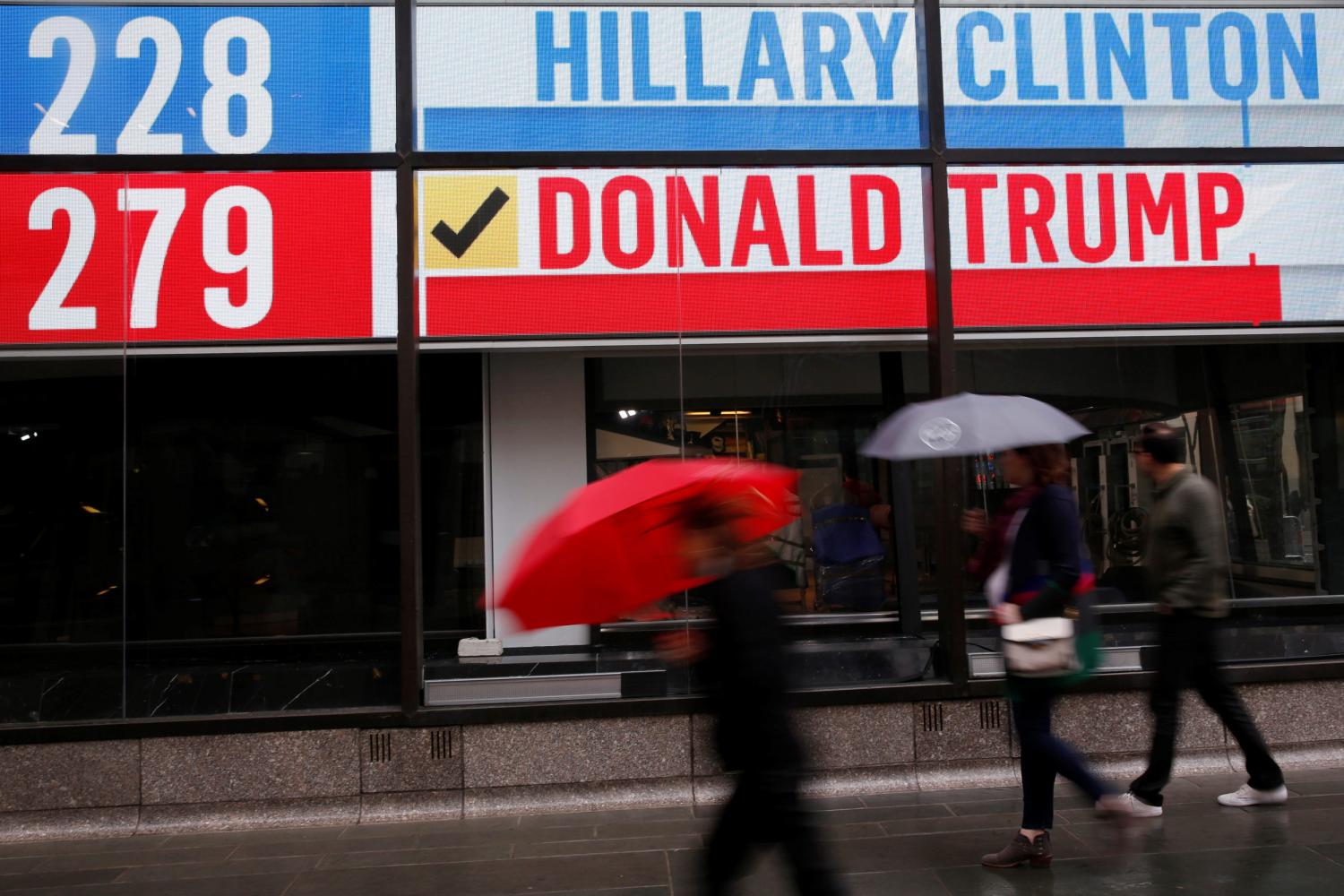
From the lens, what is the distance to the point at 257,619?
839 centimetres

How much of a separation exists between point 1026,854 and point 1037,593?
116 cm

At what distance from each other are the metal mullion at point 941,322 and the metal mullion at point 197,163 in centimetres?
319

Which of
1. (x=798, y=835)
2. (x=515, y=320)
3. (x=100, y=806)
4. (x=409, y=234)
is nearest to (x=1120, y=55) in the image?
(x=515, y=320)

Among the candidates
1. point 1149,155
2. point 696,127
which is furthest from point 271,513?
point 1149,155

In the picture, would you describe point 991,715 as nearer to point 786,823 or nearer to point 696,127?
point 786,823

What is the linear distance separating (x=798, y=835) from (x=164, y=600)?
21.4 feet

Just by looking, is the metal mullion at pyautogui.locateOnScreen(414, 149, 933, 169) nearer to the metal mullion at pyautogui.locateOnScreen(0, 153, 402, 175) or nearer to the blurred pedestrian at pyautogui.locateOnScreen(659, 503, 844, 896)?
the metal mullion at pyautogui.locateOnScreen(0, 153, 402, 175)

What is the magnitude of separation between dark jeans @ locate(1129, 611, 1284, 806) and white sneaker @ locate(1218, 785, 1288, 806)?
1.13ft

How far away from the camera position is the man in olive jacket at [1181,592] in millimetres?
4727

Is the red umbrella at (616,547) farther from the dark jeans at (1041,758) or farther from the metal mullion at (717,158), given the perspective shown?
the metal mullion at (717,158)

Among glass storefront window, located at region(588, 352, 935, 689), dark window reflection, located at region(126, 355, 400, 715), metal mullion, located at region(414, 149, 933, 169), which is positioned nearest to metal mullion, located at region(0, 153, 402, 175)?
metal mullion, located at region(414, 149, 933, 169)

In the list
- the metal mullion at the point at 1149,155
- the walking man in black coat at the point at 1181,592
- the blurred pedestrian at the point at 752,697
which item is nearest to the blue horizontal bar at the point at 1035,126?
the metal mullion at the point at 1149,155

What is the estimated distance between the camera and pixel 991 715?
5.99m

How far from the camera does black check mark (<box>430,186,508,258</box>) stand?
6062 millimetres
